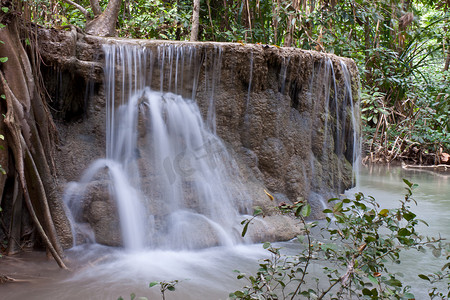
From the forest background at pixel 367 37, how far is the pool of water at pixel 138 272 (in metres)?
5.68

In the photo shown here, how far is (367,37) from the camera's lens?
12484 mm

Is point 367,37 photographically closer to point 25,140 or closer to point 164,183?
point 164,183

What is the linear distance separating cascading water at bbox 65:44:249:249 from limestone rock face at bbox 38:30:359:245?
0.23ft

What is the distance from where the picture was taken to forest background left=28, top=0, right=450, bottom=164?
9.30 m

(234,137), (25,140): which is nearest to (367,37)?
(234,137)

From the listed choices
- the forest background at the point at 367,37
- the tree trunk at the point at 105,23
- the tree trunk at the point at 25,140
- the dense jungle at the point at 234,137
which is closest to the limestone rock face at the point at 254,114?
the dense jungle at the point at 234,137

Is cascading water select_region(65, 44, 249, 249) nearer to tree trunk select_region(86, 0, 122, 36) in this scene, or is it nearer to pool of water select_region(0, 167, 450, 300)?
pool of water select_region(0, 167, 450, 300)

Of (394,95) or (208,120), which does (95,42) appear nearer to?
(208,120)

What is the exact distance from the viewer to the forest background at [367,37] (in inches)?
366

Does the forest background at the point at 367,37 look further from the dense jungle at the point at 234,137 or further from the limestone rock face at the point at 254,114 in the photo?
the limestone rock face at the point at 254,114

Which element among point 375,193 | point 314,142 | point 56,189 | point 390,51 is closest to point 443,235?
point 314,142

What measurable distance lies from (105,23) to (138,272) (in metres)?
3.92

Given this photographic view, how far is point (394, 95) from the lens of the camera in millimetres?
13086

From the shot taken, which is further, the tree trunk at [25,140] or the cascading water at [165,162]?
the cascading water at [165,162]
